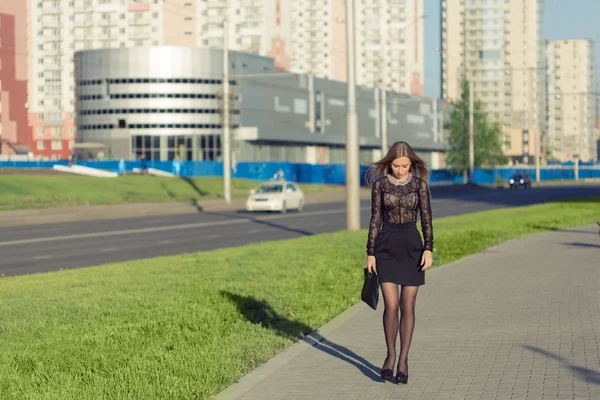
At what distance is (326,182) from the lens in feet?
320

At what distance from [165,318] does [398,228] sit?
13.5 ft

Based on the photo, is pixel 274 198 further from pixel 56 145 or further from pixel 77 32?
pixel 77 32

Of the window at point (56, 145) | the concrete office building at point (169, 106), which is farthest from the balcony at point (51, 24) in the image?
the concrete office building at point (169, 106)

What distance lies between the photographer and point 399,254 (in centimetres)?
843

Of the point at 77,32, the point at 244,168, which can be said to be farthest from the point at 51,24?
the point at 244,168

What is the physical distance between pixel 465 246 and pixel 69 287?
10.2m

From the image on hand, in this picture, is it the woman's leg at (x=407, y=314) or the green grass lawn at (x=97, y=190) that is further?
the green grass lawn at (x=97, y=190)

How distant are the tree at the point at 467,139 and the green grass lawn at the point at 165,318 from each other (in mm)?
101978

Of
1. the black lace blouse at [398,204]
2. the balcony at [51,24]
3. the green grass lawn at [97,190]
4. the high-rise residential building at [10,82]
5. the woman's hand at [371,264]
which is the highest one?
the balcony at [51,24]

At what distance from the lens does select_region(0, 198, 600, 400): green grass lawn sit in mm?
8250

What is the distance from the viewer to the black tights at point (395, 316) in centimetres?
856

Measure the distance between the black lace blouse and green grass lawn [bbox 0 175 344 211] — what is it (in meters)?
40.1

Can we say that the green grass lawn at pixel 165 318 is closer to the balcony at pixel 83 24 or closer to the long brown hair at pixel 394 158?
the long brown hair at pixel 394 158

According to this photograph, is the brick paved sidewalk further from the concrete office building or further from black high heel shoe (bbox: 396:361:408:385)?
the concrete office building
